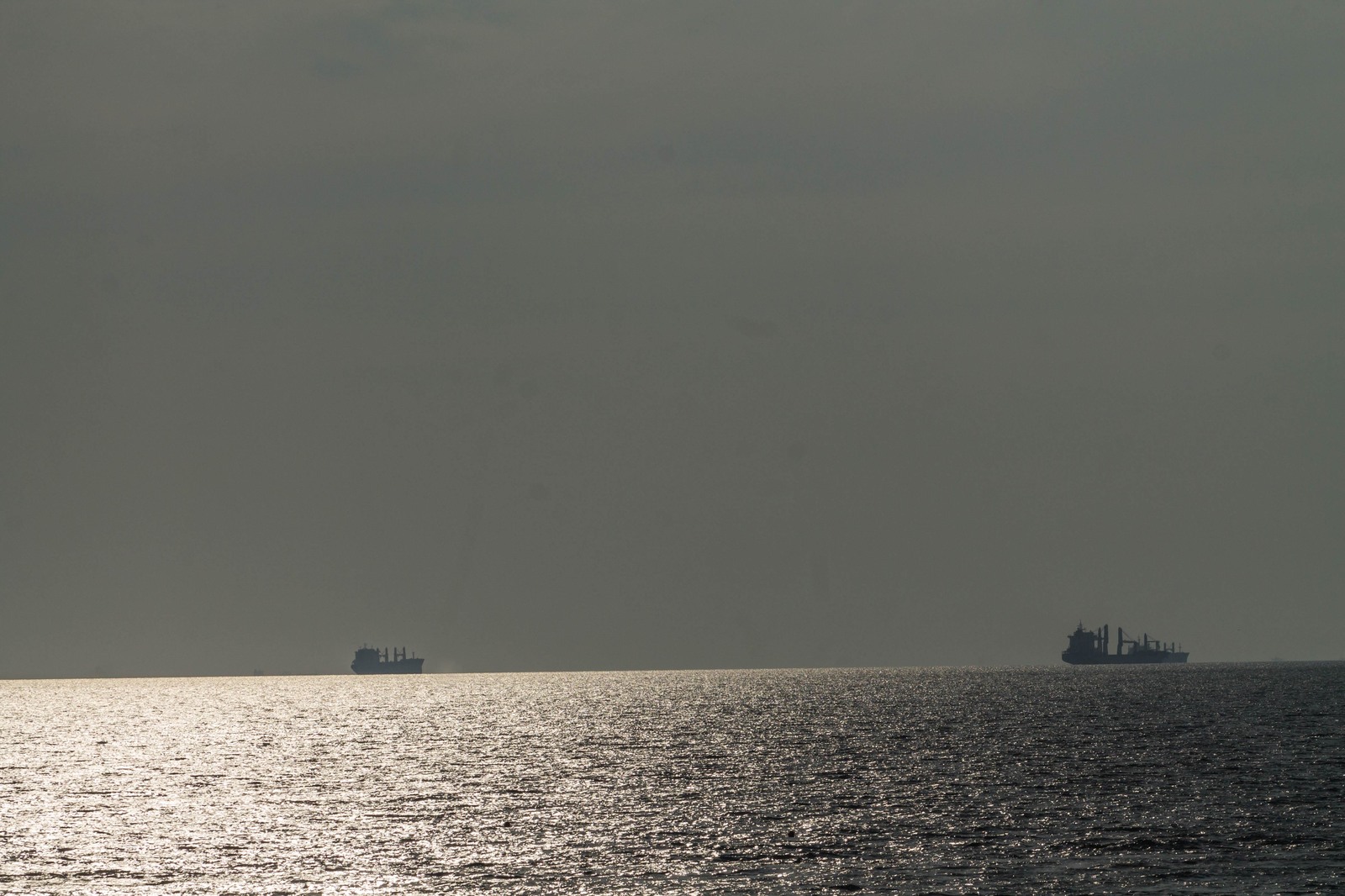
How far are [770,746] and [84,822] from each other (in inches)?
2557

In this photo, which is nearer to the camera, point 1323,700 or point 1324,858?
point 1324,858

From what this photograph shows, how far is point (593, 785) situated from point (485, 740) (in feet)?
196

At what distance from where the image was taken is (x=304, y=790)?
97.0 metres

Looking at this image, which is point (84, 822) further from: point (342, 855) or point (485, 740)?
point (485, 740)

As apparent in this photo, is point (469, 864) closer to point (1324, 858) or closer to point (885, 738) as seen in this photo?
point (1324, 858)

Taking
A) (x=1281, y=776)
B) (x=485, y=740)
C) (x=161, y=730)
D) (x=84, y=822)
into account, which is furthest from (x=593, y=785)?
(x=161, y=730)

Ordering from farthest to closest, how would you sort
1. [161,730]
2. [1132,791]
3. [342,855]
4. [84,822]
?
[161,730] → [1132,791] → [84,822] → [342,855]

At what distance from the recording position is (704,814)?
3095 inches

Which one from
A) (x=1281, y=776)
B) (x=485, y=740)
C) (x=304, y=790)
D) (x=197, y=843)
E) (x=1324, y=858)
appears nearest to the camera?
(x=1324, y=858)

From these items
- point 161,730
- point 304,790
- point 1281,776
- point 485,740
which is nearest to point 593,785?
point 304,790

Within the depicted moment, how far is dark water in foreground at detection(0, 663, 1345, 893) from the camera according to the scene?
57281 millimetres

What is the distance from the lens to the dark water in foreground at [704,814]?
188 feet

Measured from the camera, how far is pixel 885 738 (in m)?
138

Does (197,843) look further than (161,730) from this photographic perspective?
No
